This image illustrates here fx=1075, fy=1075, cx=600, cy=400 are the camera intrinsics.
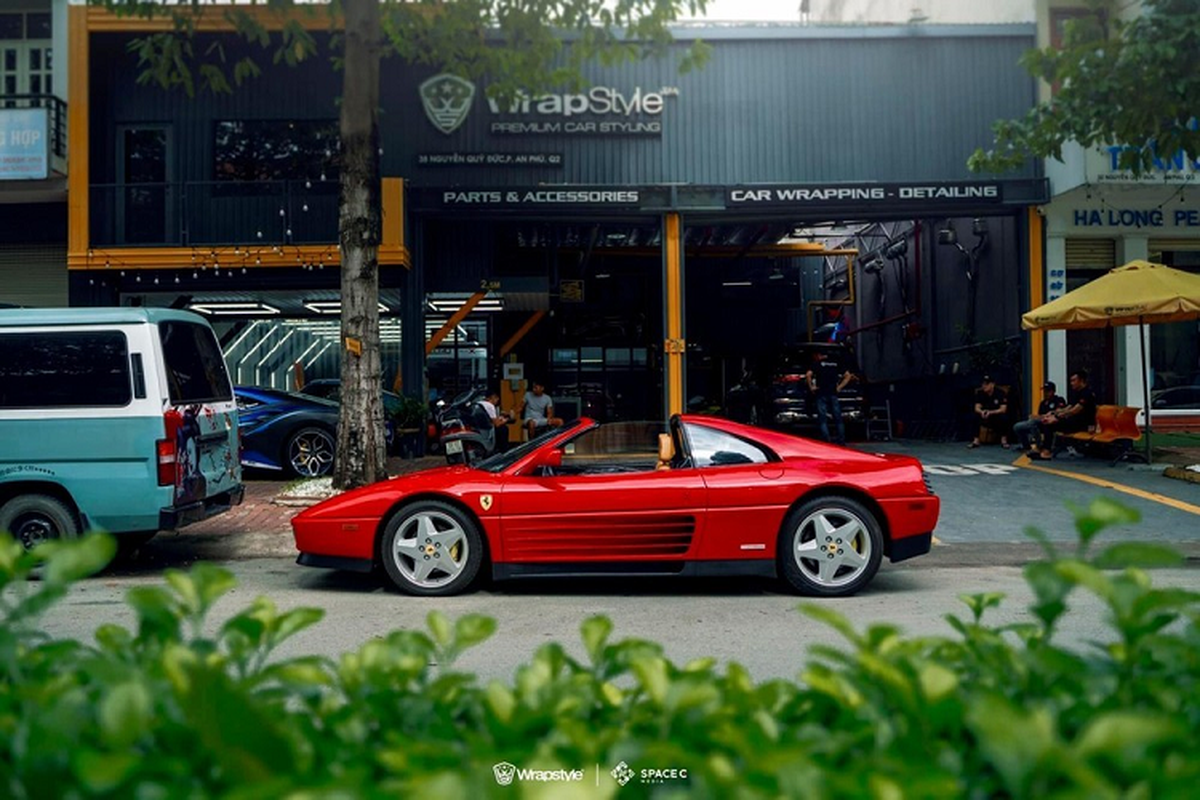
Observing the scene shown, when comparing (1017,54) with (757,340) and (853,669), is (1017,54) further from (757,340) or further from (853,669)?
(853,669)

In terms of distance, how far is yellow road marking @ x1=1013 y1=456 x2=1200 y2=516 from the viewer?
10981mm

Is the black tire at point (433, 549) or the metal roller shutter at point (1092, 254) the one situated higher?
the metal roller shutter at point (1092, 254)

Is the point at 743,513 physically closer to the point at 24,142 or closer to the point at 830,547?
the point at 830,547

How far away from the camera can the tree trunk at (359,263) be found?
10.9 metres

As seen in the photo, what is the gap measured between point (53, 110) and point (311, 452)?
24.4ft

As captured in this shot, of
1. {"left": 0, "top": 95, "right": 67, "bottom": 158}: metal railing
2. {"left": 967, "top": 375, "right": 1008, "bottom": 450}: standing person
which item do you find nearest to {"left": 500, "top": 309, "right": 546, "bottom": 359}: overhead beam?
{"left": 967, "top": 375, "right": 1008, "bottom": 450}: standing person

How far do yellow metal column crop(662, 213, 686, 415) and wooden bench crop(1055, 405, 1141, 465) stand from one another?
235 inches

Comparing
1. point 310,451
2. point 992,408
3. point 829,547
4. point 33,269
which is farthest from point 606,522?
point 33,269

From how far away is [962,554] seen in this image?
914 centimetres

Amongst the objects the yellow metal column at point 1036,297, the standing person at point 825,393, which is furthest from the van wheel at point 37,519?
the yellow metal column at point 1036,297

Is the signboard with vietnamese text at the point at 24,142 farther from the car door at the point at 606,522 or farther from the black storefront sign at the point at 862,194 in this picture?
the car door at the point at 606,522

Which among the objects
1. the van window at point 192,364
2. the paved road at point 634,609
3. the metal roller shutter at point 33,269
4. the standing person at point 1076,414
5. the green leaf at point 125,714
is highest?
the metal roller shutter at point 33,269

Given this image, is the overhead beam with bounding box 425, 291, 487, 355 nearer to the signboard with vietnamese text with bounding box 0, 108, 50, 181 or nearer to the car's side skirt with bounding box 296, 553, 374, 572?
the signboard with vietnamese text with bounding box 0, 108, 50, 181

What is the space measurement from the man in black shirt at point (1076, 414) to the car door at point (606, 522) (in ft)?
33.0
